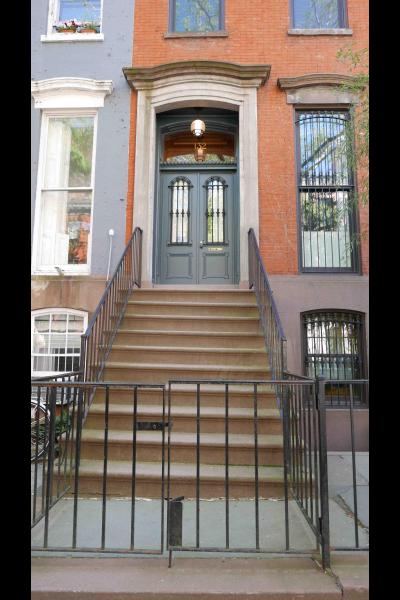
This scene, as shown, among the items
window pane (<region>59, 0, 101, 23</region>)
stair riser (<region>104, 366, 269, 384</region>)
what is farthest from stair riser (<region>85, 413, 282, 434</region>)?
window pane (<region>59, 0, 101, 23</region>)

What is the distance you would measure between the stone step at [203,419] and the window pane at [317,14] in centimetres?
773

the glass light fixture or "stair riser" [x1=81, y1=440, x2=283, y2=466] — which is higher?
the glass light fixture

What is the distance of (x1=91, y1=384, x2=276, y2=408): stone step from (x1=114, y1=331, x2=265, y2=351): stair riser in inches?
33.1

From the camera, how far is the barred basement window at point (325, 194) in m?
7.70

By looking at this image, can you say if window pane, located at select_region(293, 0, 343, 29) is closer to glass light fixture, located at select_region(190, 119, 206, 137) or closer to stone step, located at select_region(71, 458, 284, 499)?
glass light fixture, located at select_region(190, 119, 206, 137)

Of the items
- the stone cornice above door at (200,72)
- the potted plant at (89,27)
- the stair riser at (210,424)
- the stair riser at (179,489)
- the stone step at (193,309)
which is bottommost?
the stair riser at (179,489)

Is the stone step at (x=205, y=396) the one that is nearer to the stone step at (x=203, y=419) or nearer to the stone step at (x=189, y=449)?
the stone step at (x=203, y=419)

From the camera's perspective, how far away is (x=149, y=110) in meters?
8.02

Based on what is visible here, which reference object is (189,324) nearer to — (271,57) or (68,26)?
(271,57)

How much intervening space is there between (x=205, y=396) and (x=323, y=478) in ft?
7.18

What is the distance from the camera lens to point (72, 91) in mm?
8094

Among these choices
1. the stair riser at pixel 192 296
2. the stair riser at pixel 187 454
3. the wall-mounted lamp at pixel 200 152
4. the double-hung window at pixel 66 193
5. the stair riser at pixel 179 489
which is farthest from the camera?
the wall-mounted lamp at pixel 200 152

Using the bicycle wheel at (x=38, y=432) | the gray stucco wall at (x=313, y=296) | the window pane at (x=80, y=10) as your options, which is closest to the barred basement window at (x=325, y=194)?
the gray stucco wall at (x=313, y=296)

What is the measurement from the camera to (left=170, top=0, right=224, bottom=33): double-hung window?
8.47m
